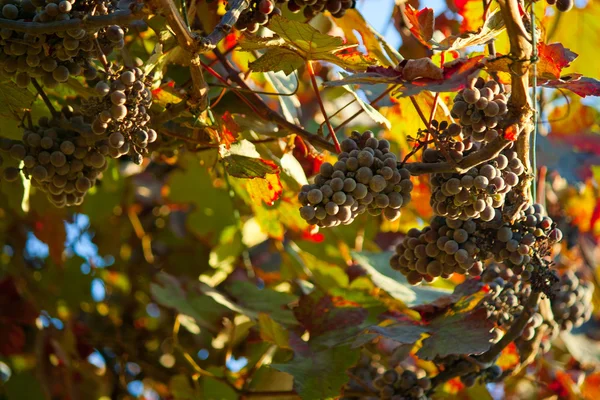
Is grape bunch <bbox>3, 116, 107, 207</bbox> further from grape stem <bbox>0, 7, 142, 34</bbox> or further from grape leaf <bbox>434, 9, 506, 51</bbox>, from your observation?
grape leaf <bbox>434, 9, 506, 51</bbox>

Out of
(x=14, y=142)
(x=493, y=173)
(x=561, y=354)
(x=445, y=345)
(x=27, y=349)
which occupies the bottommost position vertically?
(x=27, y=349)

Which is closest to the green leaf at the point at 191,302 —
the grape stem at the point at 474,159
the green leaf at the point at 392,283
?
the green leaf at the point at 392,283

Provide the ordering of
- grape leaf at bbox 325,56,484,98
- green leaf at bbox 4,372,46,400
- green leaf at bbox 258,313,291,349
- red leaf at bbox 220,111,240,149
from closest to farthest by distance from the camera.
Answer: grape leaf at bbox 325,56,484,98 → red leaf at bbox 220,111,240,149 → green leaf at bbox 258,313,291,349 → green leaf at bbox 4,372,46,400

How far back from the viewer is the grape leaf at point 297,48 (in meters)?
1.18

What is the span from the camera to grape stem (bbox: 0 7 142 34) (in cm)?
105

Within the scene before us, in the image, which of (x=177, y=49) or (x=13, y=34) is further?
(x=177, y=49)

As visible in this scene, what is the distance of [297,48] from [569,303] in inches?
37.5

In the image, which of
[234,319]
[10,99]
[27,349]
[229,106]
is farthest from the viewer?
[27,349]

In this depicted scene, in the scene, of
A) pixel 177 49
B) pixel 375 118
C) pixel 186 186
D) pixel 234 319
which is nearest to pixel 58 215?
pixel 186 186

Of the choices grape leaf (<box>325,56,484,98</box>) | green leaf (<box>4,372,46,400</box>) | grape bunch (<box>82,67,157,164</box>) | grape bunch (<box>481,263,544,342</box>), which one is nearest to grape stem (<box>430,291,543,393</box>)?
grape bunch (<box>481,263,544,342</box>)

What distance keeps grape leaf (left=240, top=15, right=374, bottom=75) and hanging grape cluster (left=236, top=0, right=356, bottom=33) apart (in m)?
0.04

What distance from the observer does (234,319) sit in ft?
6.52

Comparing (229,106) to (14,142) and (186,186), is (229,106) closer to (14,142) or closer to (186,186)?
(14,142)

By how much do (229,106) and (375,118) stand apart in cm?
39
